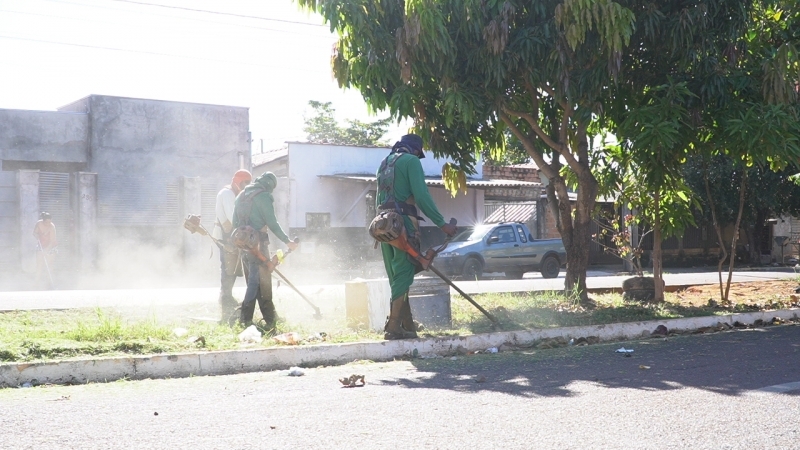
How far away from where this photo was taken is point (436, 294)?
29.7ft

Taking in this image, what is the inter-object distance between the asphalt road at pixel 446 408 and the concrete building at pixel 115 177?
18367 mm

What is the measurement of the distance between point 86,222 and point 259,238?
641 inches

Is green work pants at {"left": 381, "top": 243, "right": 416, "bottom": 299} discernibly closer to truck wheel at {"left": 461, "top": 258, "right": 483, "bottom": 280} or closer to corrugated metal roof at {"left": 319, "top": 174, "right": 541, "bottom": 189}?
truck wheel at {"left": 461, "top": 258, "right": 483, "bottom": 280}

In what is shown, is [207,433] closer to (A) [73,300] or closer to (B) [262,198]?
(B) [262,198]

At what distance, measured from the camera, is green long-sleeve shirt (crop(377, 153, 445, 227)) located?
7906mm

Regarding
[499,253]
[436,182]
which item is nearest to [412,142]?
[499,253]

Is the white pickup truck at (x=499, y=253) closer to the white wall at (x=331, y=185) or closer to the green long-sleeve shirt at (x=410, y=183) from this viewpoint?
the white wall at (x=331, y=185)

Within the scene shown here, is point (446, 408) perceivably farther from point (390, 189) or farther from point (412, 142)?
point (412, 142)

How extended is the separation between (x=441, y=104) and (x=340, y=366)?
4526 millimetres

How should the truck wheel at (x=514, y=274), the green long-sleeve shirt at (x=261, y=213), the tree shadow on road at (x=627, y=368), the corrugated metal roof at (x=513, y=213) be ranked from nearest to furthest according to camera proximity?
1. the tree shadow on road at (x=627, y=368)
2. the green long-sleeve shirt at (x=261, y=213)
3. the truck wheel at (x=514, y=274)
4. the corrugated metal roof at (x=513, y=213)

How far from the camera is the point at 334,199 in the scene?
2816 centimetres

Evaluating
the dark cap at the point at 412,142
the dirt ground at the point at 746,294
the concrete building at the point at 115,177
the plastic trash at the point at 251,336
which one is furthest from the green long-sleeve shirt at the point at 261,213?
the concrete building at the point at 115,177

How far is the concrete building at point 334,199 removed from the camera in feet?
87.7

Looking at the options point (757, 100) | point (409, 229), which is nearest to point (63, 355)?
point (409, 229)
